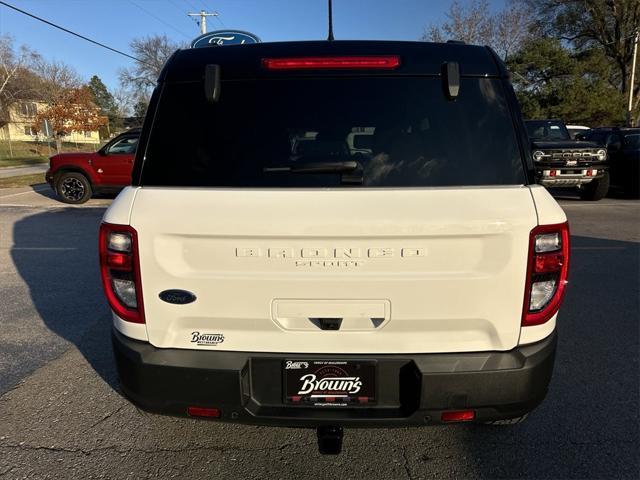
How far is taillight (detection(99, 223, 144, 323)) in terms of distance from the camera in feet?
6.50

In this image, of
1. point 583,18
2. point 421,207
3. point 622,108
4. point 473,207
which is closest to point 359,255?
point 421,207

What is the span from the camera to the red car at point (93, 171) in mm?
12258

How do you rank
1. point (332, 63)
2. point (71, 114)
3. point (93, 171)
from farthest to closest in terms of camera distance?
point (71, 114) < point (93, 171) < point (332, 63)

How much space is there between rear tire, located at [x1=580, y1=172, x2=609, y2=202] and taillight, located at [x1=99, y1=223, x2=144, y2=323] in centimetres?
1274

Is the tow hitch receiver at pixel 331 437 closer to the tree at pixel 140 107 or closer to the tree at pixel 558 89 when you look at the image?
the tree at pixel 558 89

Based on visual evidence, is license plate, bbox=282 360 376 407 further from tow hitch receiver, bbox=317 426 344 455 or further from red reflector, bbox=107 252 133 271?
red reflector, bbox=107 252 133 271

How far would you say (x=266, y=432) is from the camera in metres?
2.70

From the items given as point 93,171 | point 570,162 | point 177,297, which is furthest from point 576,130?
point 177,297

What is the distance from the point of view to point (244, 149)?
2074mm

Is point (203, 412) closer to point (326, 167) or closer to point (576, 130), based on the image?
point (326, 167)

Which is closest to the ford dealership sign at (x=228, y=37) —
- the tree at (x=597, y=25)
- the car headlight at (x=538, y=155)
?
the car headlight at (x=538, y=155)

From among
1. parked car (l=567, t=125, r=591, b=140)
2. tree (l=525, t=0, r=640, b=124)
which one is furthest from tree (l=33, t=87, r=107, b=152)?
tree (l=525, t=0, r=640, b=124)

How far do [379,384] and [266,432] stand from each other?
104 centimetres

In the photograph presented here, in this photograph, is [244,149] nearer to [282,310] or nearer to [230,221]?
[230,221]
